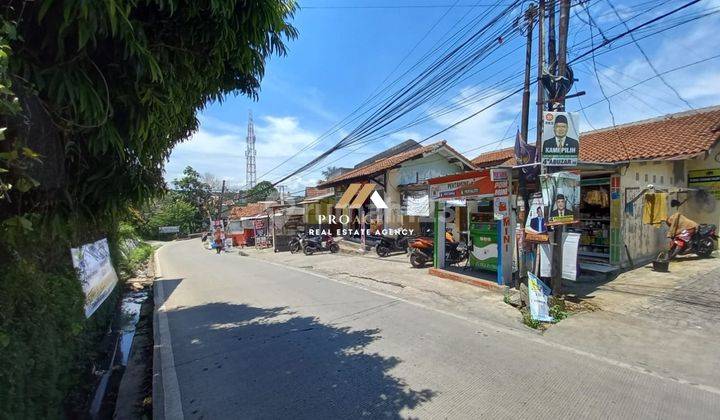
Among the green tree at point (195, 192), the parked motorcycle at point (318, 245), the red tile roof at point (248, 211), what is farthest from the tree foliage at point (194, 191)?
the parked motorcycle at point (318, 245)

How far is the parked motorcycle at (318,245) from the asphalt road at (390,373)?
11306 millimetres

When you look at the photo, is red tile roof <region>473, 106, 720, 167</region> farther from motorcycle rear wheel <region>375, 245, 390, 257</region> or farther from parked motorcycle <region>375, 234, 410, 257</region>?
motorcycle rear wheel <region>375, 245, 390, 257</region>

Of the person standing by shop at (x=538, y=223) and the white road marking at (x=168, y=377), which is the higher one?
the person standing by shop at (x=538, y=223)

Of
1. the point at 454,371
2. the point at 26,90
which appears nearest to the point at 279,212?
the point at 454,371

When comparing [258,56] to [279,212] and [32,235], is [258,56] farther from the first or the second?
[279,212]

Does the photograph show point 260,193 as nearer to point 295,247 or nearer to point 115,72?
point 295,247

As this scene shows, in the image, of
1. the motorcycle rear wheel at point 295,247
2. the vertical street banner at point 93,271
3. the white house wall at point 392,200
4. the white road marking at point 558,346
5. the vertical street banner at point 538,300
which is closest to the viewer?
the white road marking at point 558,346

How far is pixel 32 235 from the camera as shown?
2787 mm

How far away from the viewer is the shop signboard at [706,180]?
1074 cm

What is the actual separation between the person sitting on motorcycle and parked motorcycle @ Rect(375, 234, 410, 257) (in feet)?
27.7

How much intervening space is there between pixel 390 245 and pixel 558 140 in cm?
969

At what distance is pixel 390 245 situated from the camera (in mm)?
15688

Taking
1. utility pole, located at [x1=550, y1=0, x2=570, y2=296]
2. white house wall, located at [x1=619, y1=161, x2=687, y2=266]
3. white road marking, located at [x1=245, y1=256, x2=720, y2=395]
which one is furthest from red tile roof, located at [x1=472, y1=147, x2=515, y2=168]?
white road marking, located at [x1=245, y1=256, x2=720, y2=395]

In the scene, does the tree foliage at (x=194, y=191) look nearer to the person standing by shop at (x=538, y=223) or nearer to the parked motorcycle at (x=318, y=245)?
the parked motorcycle at (x=318, y=245)
